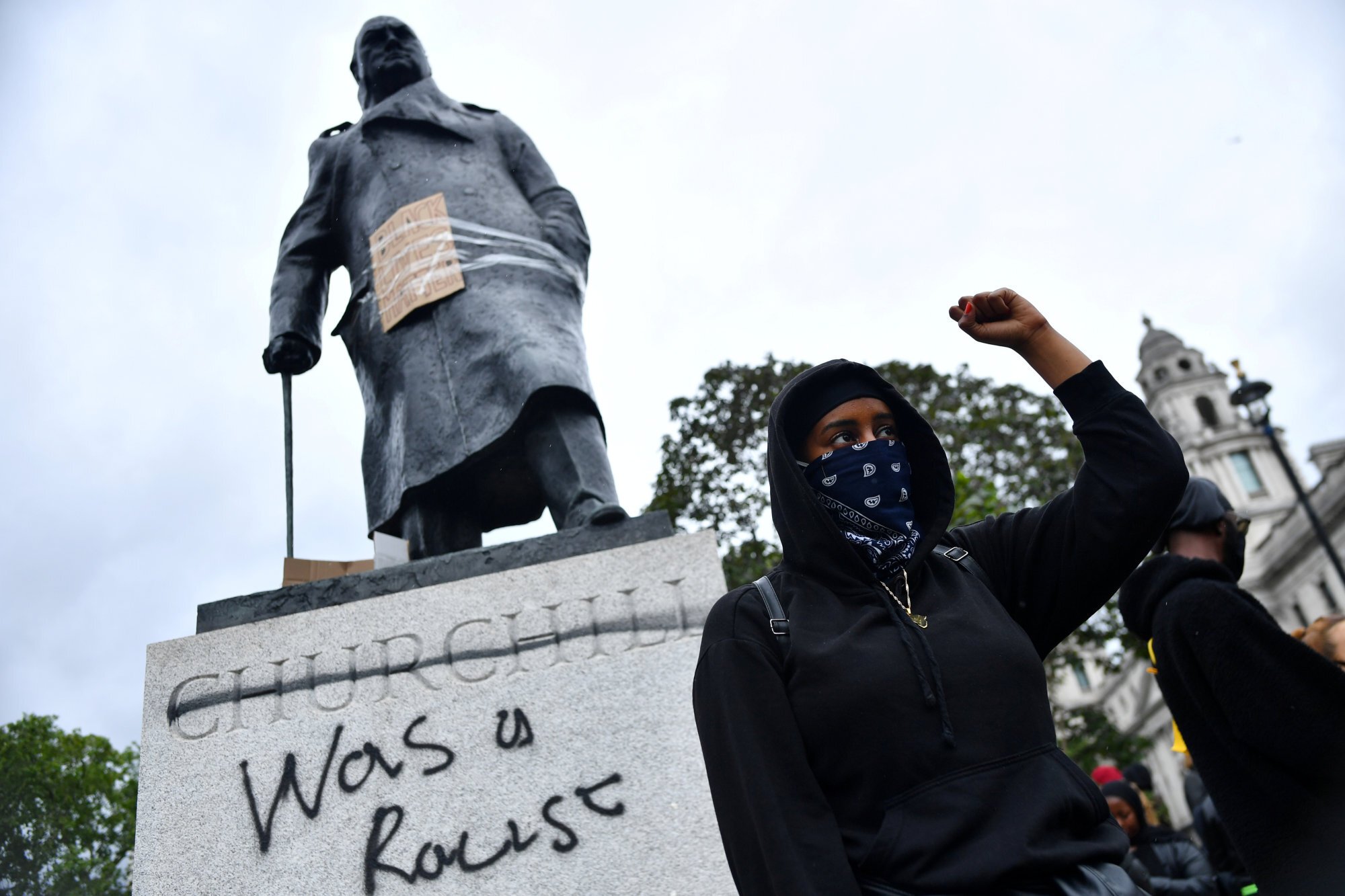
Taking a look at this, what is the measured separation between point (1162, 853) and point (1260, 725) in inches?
123

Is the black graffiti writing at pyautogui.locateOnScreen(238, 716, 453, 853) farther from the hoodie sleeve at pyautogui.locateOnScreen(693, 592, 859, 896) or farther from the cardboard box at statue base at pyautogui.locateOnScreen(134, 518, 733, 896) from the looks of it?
the hoodie sleeve at pyautogui.locateOnScreen(693, 592, 859, 896)

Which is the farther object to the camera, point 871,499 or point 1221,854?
point 1221,854

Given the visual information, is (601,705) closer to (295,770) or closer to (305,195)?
(295,770)

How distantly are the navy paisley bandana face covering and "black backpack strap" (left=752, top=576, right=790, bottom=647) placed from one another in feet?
0.58

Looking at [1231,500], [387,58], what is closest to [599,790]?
[387,58]

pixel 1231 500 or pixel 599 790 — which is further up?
pixel 1231 500

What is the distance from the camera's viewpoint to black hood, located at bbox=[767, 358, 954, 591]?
183 cm

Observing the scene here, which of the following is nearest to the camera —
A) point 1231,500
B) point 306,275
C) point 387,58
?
point 306,275

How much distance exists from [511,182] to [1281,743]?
148 inches

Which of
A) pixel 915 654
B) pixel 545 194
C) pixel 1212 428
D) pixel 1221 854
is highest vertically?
pixel 1212 428

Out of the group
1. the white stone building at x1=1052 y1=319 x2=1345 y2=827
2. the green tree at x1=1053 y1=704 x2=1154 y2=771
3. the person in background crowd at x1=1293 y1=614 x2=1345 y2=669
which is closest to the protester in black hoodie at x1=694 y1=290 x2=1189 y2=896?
the person in background crowd at x1=1293 y1=614 x2=1345 y2=669

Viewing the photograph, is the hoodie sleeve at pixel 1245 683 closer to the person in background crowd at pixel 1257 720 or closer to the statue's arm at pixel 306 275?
the person in background crowd at pixel 1257 720

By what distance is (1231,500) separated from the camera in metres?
51.5

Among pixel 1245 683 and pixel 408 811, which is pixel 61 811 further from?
pixel 1245 683
